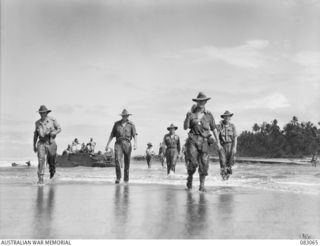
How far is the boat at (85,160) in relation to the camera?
38987 mm

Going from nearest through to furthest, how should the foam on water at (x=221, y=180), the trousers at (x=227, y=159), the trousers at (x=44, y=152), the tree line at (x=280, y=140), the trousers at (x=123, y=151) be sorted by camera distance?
the foam on water at (x=221, y=180)
the trousers at (x=44, y=152)
the trousers at (x=123, y=151)
the trousers at (x=227, y=159)
the tree line at (x=280, y=140)

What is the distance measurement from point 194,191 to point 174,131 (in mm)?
11749

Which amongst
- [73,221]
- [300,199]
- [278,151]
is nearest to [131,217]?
[73,221]

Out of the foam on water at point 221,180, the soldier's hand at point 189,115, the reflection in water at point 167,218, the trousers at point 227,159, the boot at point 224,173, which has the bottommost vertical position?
the reflection in water at point 167,218

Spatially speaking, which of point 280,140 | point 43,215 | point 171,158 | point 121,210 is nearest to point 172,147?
point 171,158

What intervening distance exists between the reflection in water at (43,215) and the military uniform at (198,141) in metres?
2.90

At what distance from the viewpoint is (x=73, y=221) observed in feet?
24.2

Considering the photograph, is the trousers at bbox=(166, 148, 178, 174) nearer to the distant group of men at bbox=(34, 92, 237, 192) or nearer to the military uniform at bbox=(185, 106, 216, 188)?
the distant group of men at bbox=(34, 92, 237, 192)

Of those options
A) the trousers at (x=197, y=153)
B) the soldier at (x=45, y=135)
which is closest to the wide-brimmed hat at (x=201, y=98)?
the trousers at (x=197, y=153)

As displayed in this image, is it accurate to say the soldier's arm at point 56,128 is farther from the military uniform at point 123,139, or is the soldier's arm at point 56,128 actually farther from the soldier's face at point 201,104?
the soldier's face at point 201,104

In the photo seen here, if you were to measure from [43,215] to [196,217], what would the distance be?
2.06 metres

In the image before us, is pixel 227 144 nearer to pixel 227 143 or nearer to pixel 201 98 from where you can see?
pixel 227 143

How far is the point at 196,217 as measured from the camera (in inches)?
304

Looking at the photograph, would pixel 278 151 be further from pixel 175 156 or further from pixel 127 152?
pixel 127 152
